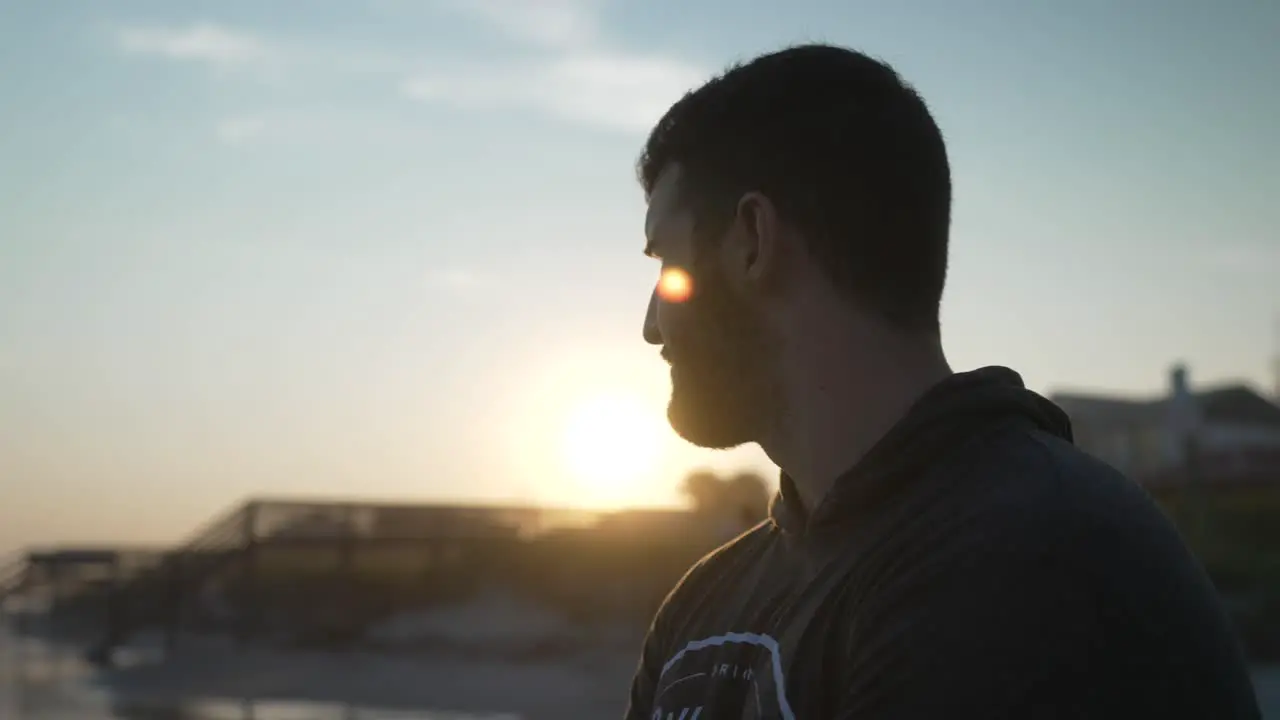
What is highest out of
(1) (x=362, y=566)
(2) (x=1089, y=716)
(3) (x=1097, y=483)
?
(1) (x=362, y=566)

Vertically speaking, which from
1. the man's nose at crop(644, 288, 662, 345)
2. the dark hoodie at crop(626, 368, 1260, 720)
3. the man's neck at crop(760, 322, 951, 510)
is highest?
the man's nose at crop(644, 288, 662, 345)

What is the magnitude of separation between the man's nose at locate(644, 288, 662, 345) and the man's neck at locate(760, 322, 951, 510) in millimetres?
307

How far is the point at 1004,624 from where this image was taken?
4.48 feet

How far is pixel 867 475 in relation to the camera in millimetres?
1729

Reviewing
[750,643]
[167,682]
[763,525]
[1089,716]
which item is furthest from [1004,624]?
[167,682]

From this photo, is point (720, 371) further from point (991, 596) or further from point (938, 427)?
point (991, 596)

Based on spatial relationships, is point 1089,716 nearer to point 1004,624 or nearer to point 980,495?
point 1004,624

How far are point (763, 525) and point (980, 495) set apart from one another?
0.84m

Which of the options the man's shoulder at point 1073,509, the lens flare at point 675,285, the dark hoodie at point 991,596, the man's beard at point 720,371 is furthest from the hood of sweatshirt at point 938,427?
the lens flare at point 675,285

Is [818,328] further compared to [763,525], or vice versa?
[763,525]

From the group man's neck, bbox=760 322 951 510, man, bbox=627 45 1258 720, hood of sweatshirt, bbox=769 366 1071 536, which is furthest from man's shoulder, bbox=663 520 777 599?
hood of sweatshirt, bbox=769 366 1071 536

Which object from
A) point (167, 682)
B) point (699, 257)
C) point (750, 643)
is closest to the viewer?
point (750, 643)

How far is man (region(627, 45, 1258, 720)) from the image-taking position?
53.9 inches

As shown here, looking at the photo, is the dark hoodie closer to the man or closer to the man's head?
the man
